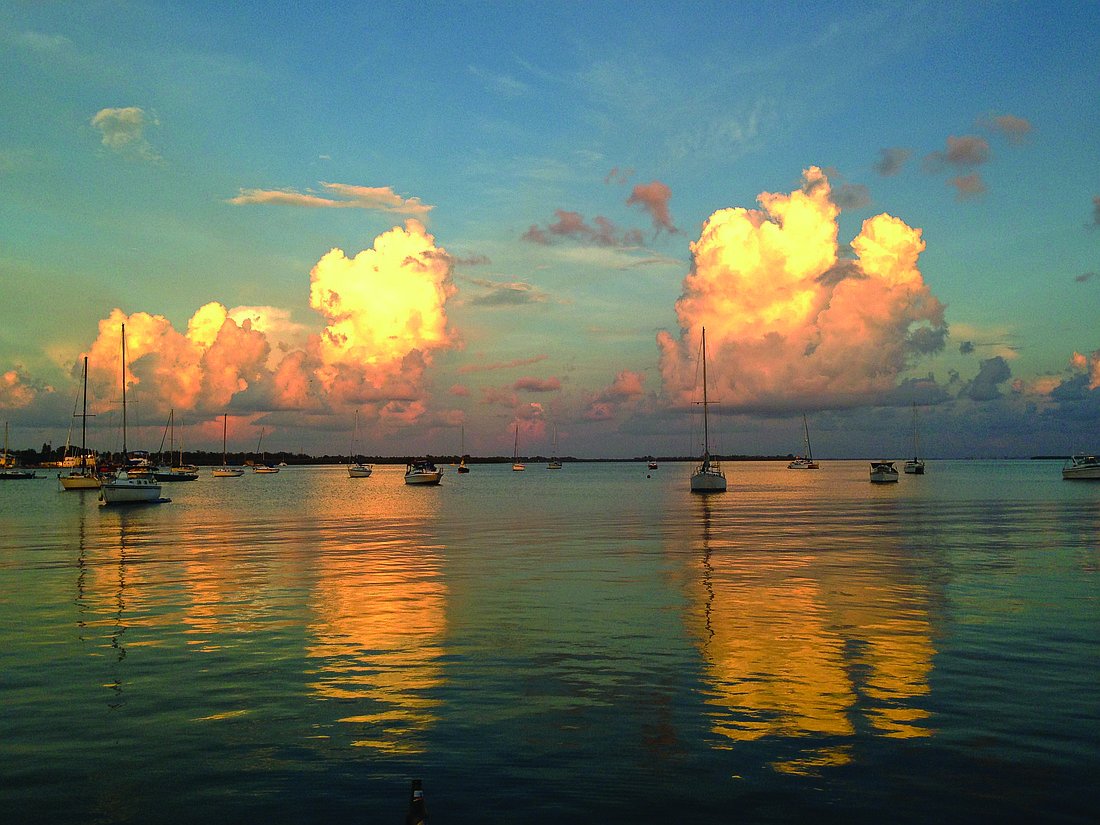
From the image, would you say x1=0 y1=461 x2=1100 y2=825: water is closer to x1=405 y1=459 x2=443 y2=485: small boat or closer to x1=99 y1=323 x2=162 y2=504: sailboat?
x1=99 y1=323 x2=162 y2=504: sailboat

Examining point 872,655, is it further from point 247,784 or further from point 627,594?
point 247,784

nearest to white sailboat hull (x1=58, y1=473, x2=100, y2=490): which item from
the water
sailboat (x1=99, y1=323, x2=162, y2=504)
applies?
sailboat (x1=99, y1=323, x2=162, y2=504)

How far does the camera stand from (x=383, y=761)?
12164 mm

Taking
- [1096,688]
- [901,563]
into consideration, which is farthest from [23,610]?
[901,563]

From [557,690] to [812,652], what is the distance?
6819mm

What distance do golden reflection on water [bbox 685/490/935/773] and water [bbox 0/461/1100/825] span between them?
102 millimetres

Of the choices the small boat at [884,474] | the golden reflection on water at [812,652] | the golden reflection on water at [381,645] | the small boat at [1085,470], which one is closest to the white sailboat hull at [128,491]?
the golden reflection on water at [381,645]

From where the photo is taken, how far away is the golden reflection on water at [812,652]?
13.7 m

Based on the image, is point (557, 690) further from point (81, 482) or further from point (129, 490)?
point (81, 482)

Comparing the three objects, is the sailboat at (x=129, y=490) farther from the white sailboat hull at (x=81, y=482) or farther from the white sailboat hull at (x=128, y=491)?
the white sailboat hull at (x=81, y=482)

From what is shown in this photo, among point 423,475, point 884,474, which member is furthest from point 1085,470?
point 423,475

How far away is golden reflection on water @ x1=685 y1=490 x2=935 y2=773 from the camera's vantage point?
13727 mm

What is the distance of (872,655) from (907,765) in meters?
7.18

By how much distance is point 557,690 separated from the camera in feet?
52.7
